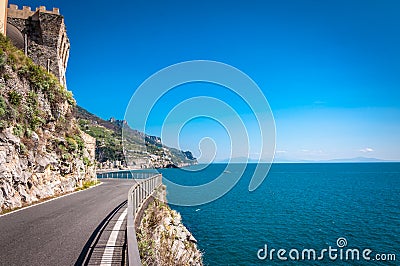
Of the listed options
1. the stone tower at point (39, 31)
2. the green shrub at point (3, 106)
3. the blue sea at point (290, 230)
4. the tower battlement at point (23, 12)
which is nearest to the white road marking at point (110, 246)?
the green shrub at point (3, 106)

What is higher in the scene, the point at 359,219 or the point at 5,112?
the point at 5,112

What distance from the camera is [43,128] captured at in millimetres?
17453

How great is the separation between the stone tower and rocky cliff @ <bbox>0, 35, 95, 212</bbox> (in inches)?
222

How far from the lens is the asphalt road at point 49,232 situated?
6.61 metres

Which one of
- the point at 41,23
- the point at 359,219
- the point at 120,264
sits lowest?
the point at 359,219

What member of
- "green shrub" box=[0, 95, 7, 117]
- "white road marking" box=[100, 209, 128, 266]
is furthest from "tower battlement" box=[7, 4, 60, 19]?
"white road marking" box=[100, 209, 128, 266]

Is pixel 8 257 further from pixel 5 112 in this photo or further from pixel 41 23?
pixel 41 23

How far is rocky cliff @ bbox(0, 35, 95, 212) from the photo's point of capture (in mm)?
12805

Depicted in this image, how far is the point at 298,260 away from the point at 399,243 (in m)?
11.8

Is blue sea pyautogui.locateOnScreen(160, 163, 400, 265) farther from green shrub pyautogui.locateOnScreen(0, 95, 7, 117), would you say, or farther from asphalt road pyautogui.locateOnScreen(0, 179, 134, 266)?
green shrub pyautogui.locateOnScreen(0, 95, 7, 117)

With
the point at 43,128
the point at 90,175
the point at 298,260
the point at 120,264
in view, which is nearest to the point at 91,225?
the point at 120,264

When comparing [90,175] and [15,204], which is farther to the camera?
[90,175]

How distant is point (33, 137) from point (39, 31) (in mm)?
13583

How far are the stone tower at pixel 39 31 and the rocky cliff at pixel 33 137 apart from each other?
18.5 ft
